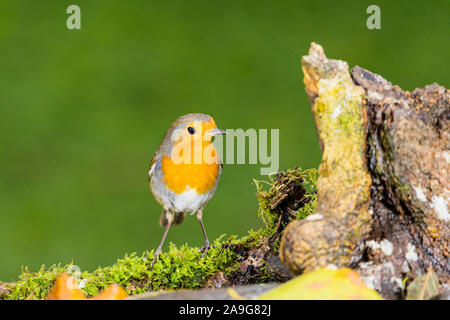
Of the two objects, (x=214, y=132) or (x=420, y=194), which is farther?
(x=214, y=132)

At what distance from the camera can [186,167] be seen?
2.21m

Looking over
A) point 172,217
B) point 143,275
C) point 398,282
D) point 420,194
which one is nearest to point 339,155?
point 420,194

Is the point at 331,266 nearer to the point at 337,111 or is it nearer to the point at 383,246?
the point at 383,246

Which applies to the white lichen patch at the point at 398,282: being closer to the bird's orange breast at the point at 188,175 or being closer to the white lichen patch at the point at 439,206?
the white lichen patch at the point at 439,206

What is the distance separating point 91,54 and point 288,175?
3.37 metres

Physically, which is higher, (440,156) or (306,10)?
(306,10)

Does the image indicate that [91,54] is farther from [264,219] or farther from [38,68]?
[264,219]

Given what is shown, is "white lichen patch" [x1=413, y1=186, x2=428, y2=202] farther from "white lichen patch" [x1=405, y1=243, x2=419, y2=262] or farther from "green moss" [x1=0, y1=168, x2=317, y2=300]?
"green moss" [x1=0, y1=168, x2=317, y2=300]

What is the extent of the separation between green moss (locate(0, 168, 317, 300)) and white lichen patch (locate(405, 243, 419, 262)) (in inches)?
15.4

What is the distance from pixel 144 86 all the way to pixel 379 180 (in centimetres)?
345

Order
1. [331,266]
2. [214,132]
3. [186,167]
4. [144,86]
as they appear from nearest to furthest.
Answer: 1. [331,266]
2. [214,132]
3. [186,167]
4. [144,86]

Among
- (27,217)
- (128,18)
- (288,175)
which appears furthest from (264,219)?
(128,18)

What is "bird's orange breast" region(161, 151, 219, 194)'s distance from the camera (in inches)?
86.9

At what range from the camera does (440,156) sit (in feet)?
5.72
